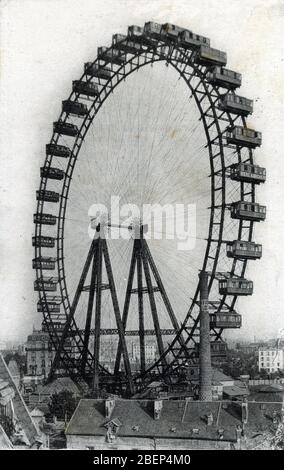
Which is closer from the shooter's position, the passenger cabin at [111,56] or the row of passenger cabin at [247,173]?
the row of passenger cabin at [247,173]

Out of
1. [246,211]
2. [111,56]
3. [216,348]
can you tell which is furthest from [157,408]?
[111,56]

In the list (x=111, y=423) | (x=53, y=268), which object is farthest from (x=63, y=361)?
(x=111, y=423)

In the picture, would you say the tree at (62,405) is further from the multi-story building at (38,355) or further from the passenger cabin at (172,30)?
the multi-story building at (38,355)

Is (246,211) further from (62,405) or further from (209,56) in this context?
(62,405)

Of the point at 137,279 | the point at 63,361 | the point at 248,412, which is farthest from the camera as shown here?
the point at 63,361

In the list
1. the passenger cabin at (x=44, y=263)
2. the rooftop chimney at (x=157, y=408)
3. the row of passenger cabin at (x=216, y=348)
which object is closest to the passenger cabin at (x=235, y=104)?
the row of passenger cabin at (x=216, y=348)

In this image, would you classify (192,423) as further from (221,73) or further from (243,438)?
(221,73)

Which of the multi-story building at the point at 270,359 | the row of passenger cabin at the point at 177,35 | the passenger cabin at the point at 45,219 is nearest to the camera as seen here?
the row of passenger cabin at the point at 177,35
